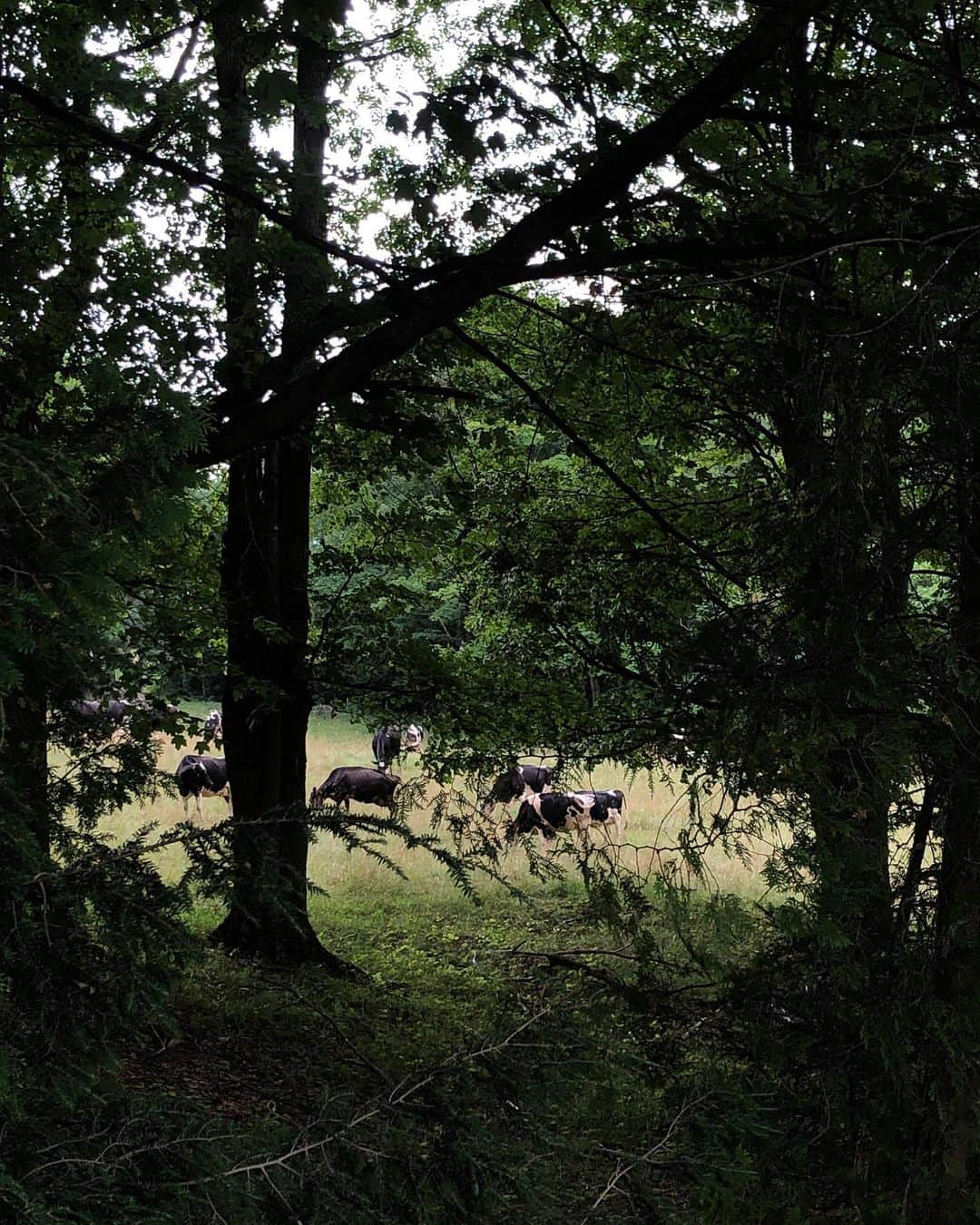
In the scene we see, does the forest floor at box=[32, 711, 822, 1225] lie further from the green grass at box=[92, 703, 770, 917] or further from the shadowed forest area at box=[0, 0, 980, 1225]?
the green grass at box=[92, 703, 770, 917]

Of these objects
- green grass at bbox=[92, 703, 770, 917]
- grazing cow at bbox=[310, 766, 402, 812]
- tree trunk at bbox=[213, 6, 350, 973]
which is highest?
tree trunk at bbox=[213, 6, 350, 973]

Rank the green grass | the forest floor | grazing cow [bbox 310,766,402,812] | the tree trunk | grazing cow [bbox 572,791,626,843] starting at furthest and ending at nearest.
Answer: grazing cow [bbox 572,791,626,843]
grazing cow [bbox 310,766,402,812]
the green grass
the tree trunk
the forest floor

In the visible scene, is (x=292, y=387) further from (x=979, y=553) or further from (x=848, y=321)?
(x=979, y=553)

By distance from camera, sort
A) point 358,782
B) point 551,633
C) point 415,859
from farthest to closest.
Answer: point 358,782 < point 415,859 < point 551,633

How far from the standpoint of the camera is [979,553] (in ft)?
13.1

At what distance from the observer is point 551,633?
880 centimetres

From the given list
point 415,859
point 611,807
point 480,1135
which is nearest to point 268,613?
point 480,1135

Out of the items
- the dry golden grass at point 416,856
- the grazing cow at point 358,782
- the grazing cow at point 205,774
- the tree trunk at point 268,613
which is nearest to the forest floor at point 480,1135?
the tree trunk at point 268,613

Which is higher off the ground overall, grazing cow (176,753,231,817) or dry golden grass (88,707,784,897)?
grazing cow (176,753,231,817)

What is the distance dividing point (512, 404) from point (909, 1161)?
605 centimetres

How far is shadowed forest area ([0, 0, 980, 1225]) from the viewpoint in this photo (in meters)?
2.32

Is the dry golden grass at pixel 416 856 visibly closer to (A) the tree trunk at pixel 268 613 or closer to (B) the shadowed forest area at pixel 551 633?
(A) the tree trunk at pixel 268 613

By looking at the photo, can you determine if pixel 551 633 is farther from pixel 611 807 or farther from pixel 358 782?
pixel 611 807

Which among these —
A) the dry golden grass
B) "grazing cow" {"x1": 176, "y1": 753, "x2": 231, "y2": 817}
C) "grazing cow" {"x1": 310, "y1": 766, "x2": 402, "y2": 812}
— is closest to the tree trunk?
the dry golden grass
